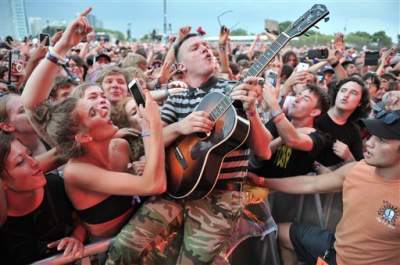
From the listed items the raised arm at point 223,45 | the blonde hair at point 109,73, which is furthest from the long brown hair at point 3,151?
the raised arm at point 223,45

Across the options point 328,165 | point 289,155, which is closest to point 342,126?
point 328,165

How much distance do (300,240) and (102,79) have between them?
6.95ft

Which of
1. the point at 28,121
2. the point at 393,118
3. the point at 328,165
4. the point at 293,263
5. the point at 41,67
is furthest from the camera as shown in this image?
the point at 328,165

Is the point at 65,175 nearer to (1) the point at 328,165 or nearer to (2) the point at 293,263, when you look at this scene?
(2) the point at 293,263

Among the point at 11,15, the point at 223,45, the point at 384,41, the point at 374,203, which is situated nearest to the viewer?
the point at 374,203

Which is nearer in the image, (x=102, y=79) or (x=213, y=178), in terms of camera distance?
(x=213, y=178)

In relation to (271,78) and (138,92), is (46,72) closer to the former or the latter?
(138,92)

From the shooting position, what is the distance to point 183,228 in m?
2.08

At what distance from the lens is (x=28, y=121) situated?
2.31m

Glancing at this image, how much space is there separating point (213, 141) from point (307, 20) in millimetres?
871

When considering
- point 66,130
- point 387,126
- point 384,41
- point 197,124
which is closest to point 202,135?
point 197,124

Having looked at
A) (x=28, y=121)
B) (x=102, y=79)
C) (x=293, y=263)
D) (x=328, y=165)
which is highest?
(x=102, y=79)

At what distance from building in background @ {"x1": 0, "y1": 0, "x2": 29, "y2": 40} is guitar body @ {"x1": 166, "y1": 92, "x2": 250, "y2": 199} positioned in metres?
8.13

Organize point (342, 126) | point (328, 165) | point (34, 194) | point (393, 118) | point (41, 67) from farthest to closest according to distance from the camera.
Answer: point (342, 126)
point (328, 165)
point (41, 67)
point (393, 118)
point (34, 194)
